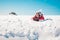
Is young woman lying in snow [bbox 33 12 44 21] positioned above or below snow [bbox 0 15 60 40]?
above

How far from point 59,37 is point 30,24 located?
402 millimetres

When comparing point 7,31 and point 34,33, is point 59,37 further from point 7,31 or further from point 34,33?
point 7,31

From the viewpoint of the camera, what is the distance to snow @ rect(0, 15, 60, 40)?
1732mm

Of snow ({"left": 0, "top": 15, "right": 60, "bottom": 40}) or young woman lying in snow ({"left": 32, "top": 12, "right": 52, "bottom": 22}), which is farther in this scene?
young woman lying in snow ({"left": 32, "top": 12, "right": 52, "bottom": 22})

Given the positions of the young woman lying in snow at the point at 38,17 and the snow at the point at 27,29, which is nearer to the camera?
the snow at the point at 27,29

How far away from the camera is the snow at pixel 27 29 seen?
1.73 m

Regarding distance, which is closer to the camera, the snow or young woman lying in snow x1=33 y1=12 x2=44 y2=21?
the snow

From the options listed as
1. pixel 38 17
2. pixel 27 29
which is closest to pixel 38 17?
pixel 38 17

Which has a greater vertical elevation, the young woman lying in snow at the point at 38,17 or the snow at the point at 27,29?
the young woman lying in snow at the point at 38,17

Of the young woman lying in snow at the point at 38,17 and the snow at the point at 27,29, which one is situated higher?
the young woman lying in snow at the point at 38,17

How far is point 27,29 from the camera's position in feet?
5.82

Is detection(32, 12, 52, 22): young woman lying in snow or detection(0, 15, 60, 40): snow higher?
detection(32, 12, 52, 22): young woman lying in snow

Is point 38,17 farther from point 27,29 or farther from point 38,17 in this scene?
point 27,29

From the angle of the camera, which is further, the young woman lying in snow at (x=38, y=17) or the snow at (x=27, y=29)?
the young woman lying in snow at (x=38, y=17)
